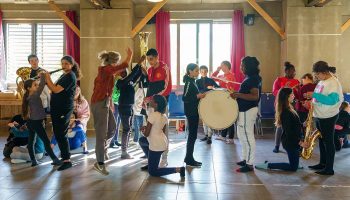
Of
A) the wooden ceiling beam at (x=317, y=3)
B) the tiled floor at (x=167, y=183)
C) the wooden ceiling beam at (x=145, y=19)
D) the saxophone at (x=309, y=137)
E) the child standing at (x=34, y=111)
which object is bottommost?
the tiled floor at (x=167, y=183)

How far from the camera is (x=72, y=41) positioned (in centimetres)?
991

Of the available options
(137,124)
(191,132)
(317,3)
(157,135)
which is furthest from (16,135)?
(317,3)

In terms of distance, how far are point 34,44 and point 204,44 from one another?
4.53 metres

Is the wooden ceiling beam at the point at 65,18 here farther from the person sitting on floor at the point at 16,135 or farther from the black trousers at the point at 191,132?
the black trousers at the point at 191,132

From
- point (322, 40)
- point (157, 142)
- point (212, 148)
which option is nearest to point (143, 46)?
point (212, 148)

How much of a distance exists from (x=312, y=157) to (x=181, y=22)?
5430mm

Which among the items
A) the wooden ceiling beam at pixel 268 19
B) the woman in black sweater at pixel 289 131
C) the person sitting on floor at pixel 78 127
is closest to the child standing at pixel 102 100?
the person sitting on floor at pixel 78 127

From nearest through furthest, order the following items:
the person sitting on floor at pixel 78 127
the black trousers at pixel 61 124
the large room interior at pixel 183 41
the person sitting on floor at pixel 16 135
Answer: the black trousers at pixel 61 124 → the person sitting on floor at pixel 16 135 → the person sitting on floor at pixel 78 127 → the large room interior at pixel 183 41

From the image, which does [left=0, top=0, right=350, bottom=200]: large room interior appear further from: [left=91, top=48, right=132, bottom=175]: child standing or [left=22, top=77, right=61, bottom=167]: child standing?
[left=91, top=48, right=132, bottom=175]: child standing

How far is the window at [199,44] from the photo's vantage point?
10.0m

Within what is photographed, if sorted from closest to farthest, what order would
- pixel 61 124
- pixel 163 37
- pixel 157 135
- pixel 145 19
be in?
pixel 157 135 → pixel 61 124 → pixel 145 19 → pixel 163 37

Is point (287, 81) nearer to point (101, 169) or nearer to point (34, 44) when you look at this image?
point (101, 169)

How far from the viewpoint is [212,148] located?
21.2 feet

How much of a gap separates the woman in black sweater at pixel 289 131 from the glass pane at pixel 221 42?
206 inches
